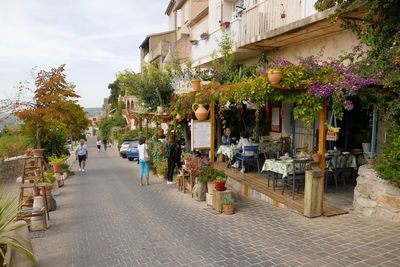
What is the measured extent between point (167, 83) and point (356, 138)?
34.9 ft

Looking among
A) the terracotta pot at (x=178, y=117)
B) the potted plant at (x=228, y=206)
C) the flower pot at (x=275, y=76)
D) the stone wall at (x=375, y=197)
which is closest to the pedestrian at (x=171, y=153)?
the terracotta pot at (x=178, y=117)

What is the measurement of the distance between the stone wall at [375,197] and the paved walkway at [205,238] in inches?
9.5

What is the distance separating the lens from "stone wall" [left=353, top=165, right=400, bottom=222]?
6.05 metres

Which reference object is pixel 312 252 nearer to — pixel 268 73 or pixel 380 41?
pixel 268 73

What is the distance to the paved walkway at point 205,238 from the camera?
4.84 meters

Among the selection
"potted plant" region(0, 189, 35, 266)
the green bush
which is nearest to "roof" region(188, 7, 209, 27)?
the green bush

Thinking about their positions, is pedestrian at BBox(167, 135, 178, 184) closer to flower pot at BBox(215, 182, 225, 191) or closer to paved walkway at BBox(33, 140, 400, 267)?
paved walkway at BBox(33, 140, 400, 267)

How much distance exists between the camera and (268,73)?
632cm

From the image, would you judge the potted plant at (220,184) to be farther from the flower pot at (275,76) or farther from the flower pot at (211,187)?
the flower pot at (275,76)

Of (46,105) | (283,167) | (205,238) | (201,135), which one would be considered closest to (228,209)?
(205,238)

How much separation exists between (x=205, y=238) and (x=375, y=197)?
12.3ft

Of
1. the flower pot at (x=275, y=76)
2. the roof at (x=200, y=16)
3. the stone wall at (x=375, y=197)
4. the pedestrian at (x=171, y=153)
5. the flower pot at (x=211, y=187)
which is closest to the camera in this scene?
the stone wall at (x=375, y=197)

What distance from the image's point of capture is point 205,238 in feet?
18.8

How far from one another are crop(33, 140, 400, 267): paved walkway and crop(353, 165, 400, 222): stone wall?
24 cm
